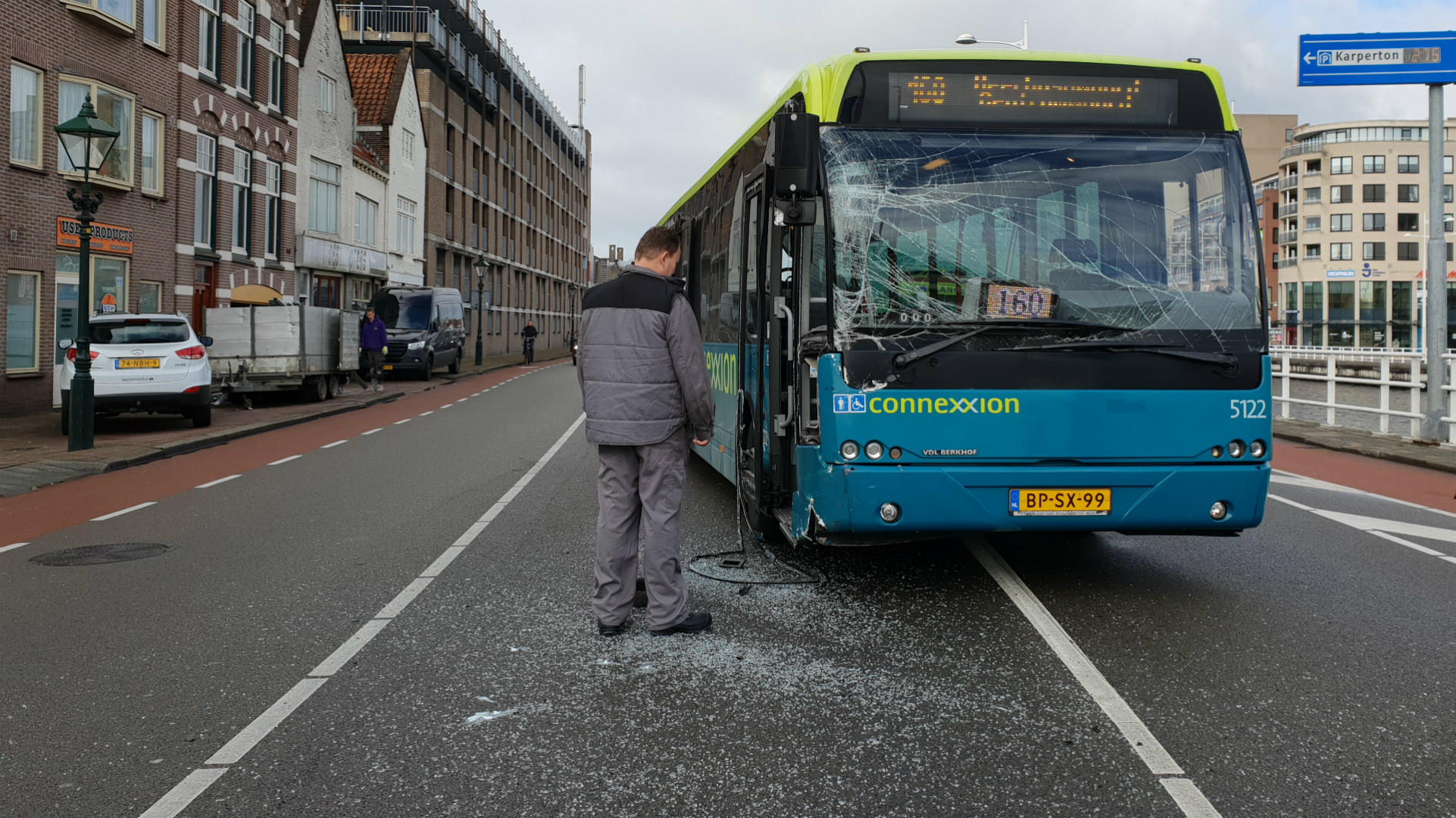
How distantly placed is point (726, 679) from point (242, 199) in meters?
26.9

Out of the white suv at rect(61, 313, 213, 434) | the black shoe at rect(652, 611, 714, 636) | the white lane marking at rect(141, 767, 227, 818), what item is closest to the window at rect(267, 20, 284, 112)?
the white suv at rect(61, 313, 213, 434)

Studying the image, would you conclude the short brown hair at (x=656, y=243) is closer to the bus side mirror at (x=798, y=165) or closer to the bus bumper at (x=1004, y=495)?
the bus side mirror at (x=798, y=165)

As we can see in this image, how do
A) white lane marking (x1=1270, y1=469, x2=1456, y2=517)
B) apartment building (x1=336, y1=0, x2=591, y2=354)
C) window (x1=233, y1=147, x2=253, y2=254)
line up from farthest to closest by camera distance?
apartment building (x1=336, y1=0, x2=591, y2=354) → window (x1=233, y1=147, x2=253, y2=254) → white lane marking (x1=1270, y1=469, x2=1456, y2=517)

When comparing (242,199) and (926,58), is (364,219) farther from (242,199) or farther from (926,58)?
(926,58)

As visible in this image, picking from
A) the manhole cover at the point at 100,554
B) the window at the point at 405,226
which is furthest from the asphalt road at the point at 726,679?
the window at the point at 405,226

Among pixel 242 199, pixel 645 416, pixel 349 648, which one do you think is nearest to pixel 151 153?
pixel 242 199

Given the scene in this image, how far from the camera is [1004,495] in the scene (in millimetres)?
5812

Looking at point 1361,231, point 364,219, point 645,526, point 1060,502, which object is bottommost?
point 645,526

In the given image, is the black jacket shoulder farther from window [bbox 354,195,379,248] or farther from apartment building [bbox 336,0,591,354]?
apartment building [bbox 336,0,591,354]

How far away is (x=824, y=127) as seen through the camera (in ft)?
19.8

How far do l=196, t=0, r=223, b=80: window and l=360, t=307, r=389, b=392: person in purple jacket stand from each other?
21.0 ft

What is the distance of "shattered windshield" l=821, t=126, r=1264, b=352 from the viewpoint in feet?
19.0

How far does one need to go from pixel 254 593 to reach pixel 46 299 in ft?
54.0

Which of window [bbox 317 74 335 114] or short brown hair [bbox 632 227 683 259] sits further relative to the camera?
window [bbox 317 74 335 114]
